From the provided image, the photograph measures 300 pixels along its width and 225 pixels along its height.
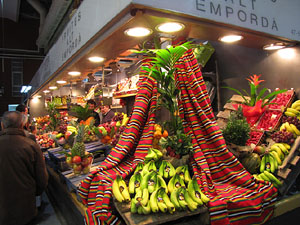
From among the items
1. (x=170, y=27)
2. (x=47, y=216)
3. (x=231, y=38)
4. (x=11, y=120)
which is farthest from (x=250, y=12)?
(x=47, y=216)

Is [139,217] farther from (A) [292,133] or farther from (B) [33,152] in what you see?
(B) [33,152]

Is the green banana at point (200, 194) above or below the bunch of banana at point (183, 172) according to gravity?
below

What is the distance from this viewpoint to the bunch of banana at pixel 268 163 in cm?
215

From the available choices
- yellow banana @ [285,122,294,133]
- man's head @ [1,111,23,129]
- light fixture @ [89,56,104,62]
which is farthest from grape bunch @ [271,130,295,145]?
man's head @ [1,111,23,129]

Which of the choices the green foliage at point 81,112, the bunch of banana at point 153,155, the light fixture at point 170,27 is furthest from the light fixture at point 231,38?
the green foliage at point 81,112

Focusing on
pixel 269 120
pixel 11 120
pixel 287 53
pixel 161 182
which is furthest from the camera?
pixel 287 53

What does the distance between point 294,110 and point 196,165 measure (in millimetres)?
1670

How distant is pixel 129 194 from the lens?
1597 mm

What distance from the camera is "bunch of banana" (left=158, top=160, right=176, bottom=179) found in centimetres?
172

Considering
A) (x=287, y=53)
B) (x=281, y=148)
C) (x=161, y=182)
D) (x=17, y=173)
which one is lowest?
(x=17, y=173)

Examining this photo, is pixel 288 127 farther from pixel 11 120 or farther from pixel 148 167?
pixel 11 120

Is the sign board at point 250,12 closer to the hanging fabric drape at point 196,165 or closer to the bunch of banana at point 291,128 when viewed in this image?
the hanging fabric drape at point 196,165

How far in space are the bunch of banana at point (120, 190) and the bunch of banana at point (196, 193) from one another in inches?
17.5

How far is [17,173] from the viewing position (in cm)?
291
